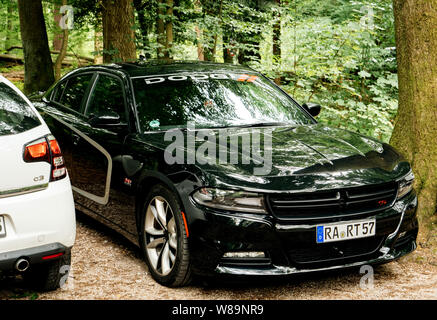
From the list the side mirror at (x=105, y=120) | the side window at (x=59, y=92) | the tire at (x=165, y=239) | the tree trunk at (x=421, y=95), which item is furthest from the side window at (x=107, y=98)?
the tree trunk at (x=421, y=95)

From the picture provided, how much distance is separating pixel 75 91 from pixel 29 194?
2856 millimetres

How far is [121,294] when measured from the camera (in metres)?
4.08

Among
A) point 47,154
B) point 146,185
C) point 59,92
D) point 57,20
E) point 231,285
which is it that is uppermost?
point 57,20

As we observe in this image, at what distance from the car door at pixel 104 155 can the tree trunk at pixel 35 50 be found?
994 centimetres

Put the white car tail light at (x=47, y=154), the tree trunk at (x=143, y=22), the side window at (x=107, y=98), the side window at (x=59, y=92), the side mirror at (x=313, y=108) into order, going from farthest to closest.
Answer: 1. the tree trunk at (x=143, y=22)
2. the side window at (x=59, y=92)
3. the side mirror at (x=313, y=108)
4. the side window at (x=107, y=98)
5. the white car tail light at (x=47, y=154)

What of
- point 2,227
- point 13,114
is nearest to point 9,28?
point 13,114

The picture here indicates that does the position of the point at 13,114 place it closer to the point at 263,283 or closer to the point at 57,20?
the point at 263,283

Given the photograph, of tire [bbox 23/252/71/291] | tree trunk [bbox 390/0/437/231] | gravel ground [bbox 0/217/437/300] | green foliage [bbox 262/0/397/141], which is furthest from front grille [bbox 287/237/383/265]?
green foliage [bbox 262/0/397/141]

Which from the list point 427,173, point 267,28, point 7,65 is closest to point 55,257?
point 427,173

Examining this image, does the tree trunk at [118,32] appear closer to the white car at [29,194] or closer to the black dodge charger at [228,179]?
the black dodge charger at [228,179]

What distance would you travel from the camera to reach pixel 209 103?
16.4ft

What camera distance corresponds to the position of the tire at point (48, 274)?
3.83 meters

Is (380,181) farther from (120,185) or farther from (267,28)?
(267,28)
